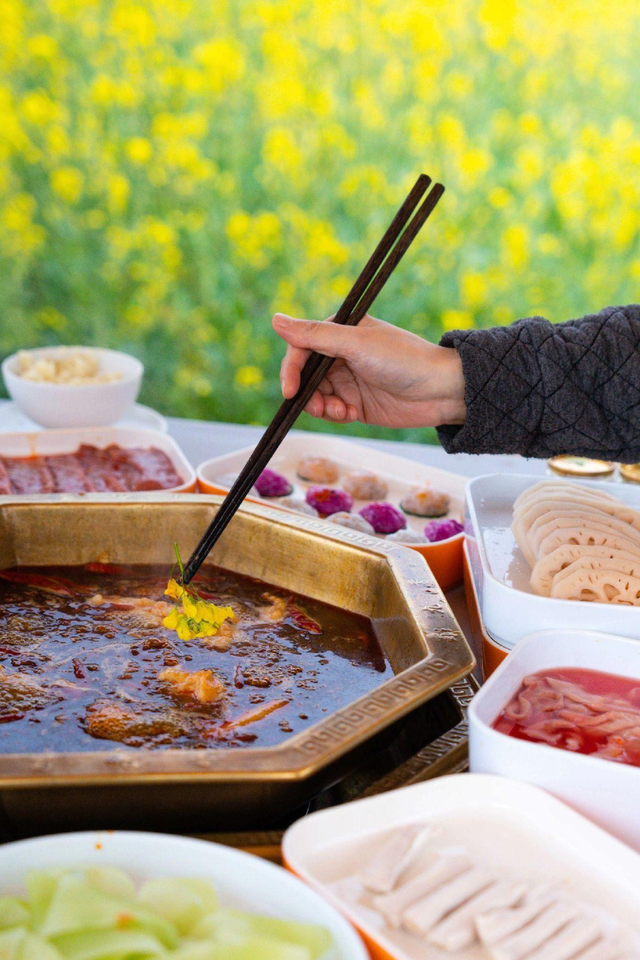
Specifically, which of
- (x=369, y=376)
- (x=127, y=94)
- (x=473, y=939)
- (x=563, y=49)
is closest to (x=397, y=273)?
(x=563, y=49)

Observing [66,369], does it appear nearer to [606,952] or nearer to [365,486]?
[365,486]

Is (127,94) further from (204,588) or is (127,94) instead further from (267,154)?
(204,588)

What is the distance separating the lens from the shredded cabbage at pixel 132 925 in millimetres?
729

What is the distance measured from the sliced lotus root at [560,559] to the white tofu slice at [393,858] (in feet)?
1.94

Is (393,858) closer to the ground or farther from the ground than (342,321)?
closer to the ground

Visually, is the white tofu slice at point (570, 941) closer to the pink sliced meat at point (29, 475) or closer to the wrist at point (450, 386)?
the wrist at point (450, 386)

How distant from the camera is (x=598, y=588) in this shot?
1.44m

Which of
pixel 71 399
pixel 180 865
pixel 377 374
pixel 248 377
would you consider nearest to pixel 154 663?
pixel 180 865

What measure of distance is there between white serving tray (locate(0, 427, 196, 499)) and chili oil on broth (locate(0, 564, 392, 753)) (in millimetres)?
870

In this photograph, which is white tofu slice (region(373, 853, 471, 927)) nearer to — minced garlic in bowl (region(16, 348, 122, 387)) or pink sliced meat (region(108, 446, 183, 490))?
pink sliced meat (region(108, 446, 183, 490))

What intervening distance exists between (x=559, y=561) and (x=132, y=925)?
95cm

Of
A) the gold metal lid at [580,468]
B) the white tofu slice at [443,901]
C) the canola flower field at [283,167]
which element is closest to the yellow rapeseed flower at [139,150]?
the canola flower field at [283,167]

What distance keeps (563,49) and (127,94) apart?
2.32 metres

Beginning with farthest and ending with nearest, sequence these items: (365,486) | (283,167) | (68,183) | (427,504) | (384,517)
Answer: (68,183)
(283,167)
(365,486)
(427,504)
(384,517)
